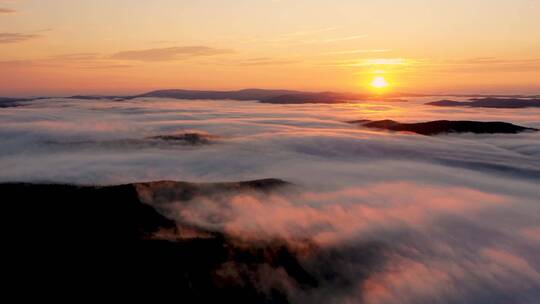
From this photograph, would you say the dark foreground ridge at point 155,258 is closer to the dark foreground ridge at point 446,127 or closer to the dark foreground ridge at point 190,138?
the dark foreground ridge at point 190,138

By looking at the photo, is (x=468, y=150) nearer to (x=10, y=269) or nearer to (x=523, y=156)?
(x=523, y=156)

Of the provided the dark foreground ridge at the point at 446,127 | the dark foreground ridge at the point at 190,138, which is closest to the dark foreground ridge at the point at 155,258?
the dark foreground ridge at the point at 190,138

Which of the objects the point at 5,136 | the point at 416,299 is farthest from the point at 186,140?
the point at 416,299

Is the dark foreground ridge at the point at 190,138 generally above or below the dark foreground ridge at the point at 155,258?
above

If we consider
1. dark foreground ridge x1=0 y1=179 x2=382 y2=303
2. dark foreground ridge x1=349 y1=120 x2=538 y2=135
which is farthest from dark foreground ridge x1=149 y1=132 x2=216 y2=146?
dark foreground ridge x1=349 y1=120 x2=538 y2=135

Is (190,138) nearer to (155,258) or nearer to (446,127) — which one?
(155,258)

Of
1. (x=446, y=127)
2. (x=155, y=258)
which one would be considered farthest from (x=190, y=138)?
(x=446, y=127)

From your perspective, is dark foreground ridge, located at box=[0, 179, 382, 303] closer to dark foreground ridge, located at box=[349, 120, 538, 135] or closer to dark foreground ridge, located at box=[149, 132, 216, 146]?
dark foreground ridge, located at box=[149, 132, 216, 146]
